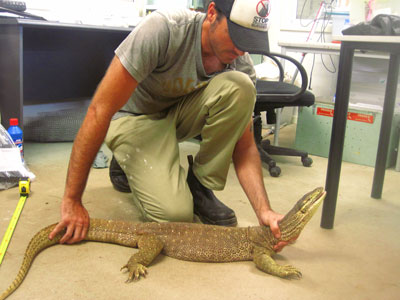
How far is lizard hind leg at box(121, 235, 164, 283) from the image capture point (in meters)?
1.71

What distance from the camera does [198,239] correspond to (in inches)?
74.8

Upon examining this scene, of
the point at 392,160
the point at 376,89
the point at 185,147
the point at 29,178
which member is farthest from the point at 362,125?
the point at 29,178

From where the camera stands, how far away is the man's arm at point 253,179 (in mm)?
1917

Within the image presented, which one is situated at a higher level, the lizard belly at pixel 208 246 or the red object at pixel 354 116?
the red object at pixel 354 116

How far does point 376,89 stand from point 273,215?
9.69 feet

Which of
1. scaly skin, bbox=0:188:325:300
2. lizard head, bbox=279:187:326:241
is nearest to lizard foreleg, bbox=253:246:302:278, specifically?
scaly skin, bbox=0:188:325:300

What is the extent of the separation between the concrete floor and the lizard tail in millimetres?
26

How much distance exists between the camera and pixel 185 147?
375 centimetres

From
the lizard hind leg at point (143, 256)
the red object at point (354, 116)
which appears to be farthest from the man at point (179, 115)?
the red object at point (354, 116)

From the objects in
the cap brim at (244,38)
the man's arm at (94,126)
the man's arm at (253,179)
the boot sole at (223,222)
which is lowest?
the boot sole at (223,222)

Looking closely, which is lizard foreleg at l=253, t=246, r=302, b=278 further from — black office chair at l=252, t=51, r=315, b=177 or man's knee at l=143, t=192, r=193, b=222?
black office chair at l=252, t=51, r=315, b=177

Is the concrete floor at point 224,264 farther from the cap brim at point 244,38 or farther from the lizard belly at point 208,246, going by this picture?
the cap brim at point 244,38

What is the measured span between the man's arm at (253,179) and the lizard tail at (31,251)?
85cm

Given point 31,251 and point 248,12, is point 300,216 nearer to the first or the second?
point 248,12
